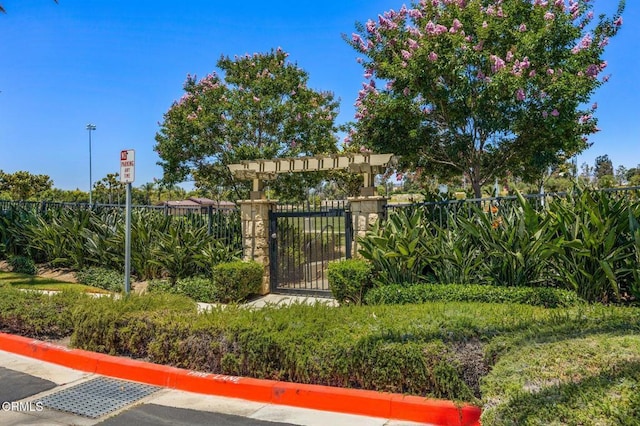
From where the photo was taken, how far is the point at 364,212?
922cm

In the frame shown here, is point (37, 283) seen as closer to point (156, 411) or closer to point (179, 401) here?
point (179, 401)

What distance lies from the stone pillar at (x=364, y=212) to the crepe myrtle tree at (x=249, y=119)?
6.16 m

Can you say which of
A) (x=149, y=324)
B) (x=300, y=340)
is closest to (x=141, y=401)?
(x=149, y=324)

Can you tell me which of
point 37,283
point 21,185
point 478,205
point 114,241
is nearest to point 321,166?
point 478,205

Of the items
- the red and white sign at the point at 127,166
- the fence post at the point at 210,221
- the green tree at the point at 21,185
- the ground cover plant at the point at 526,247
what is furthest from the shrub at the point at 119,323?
the green tree at the point at 21,185

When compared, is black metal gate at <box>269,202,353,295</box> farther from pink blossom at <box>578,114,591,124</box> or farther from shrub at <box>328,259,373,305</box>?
pink blossom at <box>578,114,591,124</box>

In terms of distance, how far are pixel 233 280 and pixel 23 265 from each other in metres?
6.87

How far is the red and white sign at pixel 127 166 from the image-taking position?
7.56 meters

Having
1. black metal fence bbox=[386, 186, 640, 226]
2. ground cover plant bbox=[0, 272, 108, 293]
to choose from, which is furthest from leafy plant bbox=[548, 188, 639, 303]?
ground cover plant bbox=[0, 272, 108, 293]

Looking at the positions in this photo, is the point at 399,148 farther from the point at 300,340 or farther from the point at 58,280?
the point at 58,280

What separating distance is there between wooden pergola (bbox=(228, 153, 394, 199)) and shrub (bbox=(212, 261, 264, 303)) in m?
1.79

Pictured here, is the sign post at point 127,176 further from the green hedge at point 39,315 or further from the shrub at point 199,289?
the shrub at point 199,289

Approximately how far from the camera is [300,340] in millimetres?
4609

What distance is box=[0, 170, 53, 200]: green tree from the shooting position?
44312 mm
